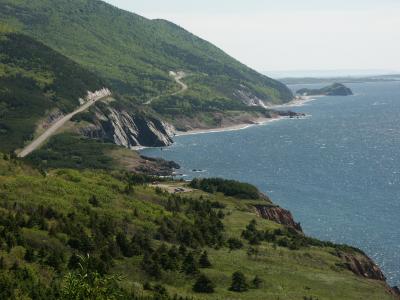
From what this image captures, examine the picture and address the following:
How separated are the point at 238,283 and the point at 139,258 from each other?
13.1 meters

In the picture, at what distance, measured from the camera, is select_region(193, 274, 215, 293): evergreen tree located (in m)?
80.2

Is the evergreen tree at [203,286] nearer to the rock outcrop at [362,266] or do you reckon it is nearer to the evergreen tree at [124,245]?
the evergreen tree at [124,245]

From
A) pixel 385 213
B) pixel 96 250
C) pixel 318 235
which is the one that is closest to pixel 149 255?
pixel 96 250

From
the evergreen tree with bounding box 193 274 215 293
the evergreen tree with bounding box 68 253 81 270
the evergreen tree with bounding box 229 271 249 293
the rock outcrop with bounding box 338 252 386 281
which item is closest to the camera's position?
the evergreen tree with bounding box 68 253 81 270

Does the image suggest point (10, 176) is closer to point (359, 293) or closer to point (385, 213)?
point (359, 293)

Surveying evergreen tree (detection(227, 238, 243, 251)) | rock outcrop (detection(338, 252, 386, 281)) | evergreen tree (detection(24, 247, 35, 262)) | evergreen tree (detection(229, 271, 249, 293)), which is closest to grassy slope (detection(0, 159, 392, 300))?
evergreen tree (detection(24, 247, 35, 262))

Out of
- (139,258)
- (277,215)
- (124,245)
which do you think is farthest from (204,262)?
(277,215)

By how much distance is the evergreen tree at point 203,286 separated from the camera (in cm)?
8025

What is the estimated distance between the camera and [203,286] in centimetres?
8044

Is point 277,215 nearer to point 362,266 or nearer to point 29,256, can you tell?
point 362,266

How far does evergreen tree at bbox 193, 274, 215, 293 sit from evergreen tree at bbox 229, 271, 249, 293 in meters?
3.41

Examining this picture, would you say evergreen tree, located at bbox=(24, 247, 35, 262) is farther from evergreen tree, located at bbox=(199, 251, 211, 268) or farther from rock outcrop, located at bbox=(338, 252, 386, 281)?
rock outcrop, located at bbox=(338, 252, 386, 281)

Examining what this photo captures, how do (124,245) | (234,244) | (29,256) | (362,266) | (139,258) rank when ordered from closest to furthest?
1. (29,256)
2. (139,258)
3. (124,245)
4. (234,244)
5. (362,266)

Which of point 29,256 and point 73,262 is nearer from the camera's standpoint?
point 29,256
